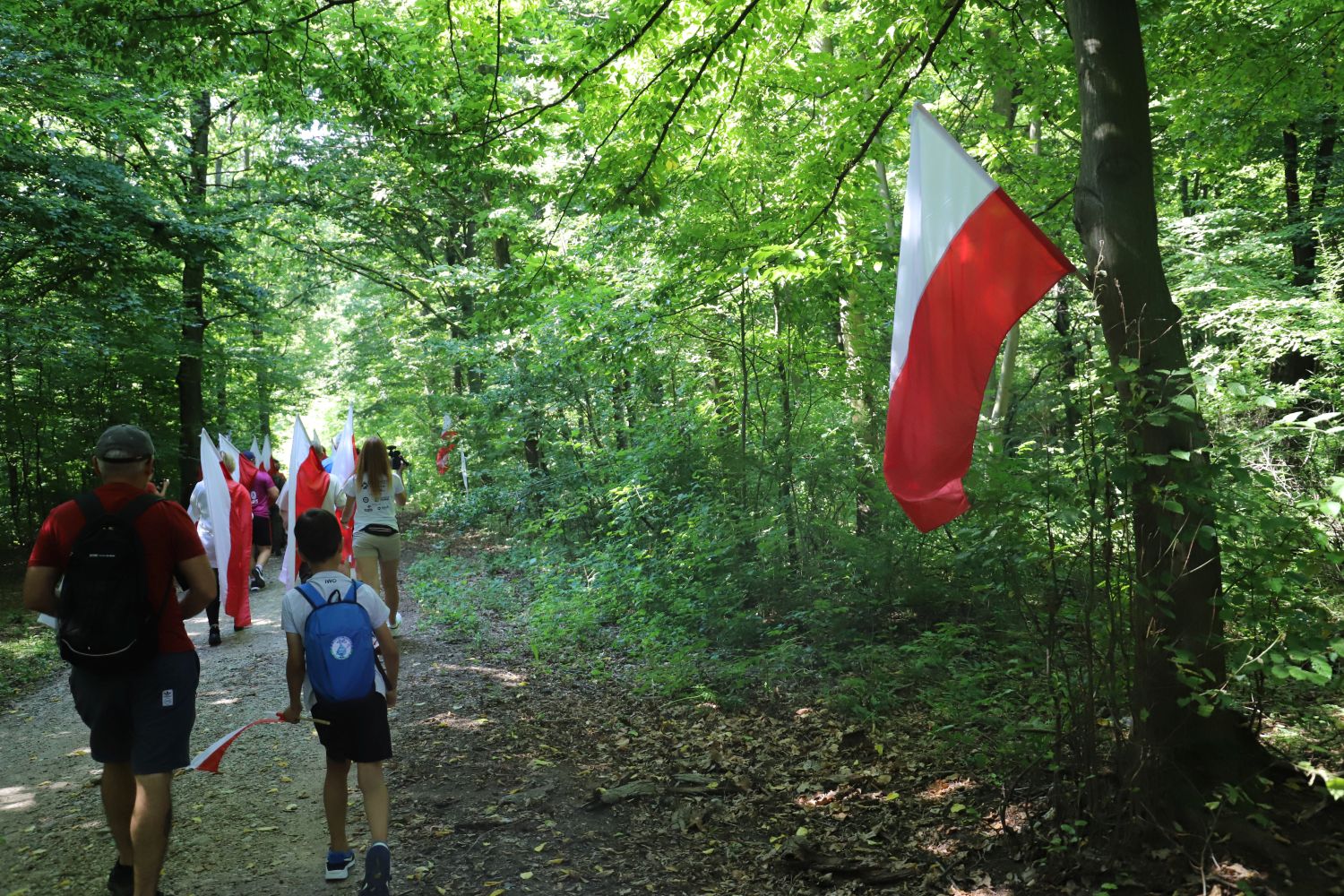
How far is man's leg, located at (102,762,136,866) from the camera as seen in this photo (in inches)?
151

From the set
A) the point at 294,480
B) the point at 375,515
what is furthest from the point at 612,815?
the point at 294,480

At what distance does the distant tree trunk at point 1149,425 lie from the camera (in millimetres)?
3582

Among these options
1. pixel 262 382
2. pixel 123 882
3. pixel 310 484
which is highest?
pixel 262 382

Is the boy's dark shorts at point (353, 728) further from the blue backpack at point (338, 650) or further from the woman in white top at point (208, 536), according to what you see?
the woman in white top at point (208, 536)

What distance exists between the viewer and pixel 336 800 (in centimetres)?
409

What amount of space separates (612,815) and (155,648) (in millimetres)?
2642

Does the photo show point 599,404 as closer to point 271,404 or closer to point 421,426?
point 271,404

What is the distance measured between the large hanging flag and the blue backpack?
2483mm

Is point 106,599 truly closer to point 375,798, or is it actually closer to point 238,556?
point 375,798

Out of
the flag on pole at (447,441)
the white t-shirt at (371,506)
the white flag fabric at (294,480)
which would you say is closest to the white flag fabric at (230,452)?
the white flag fabric at (294,480)

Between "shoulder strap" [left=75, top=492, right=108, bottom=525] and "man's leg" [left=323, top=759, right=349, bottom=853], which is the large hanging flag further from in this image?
"shoulder strap" [left=75, top=492, right=108, bottom=525]

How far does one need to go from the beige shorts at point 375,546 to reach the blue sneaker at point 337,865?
4.43 meters

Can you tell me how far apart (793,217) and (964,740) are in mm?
4437

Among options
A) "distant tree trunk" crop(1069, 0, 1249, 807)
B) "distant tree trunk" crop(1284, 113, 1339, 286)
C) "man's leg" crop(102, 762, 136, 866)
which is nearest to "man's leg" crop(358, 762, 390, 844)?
"man's leg" crop(102, 762, 136, 866)
